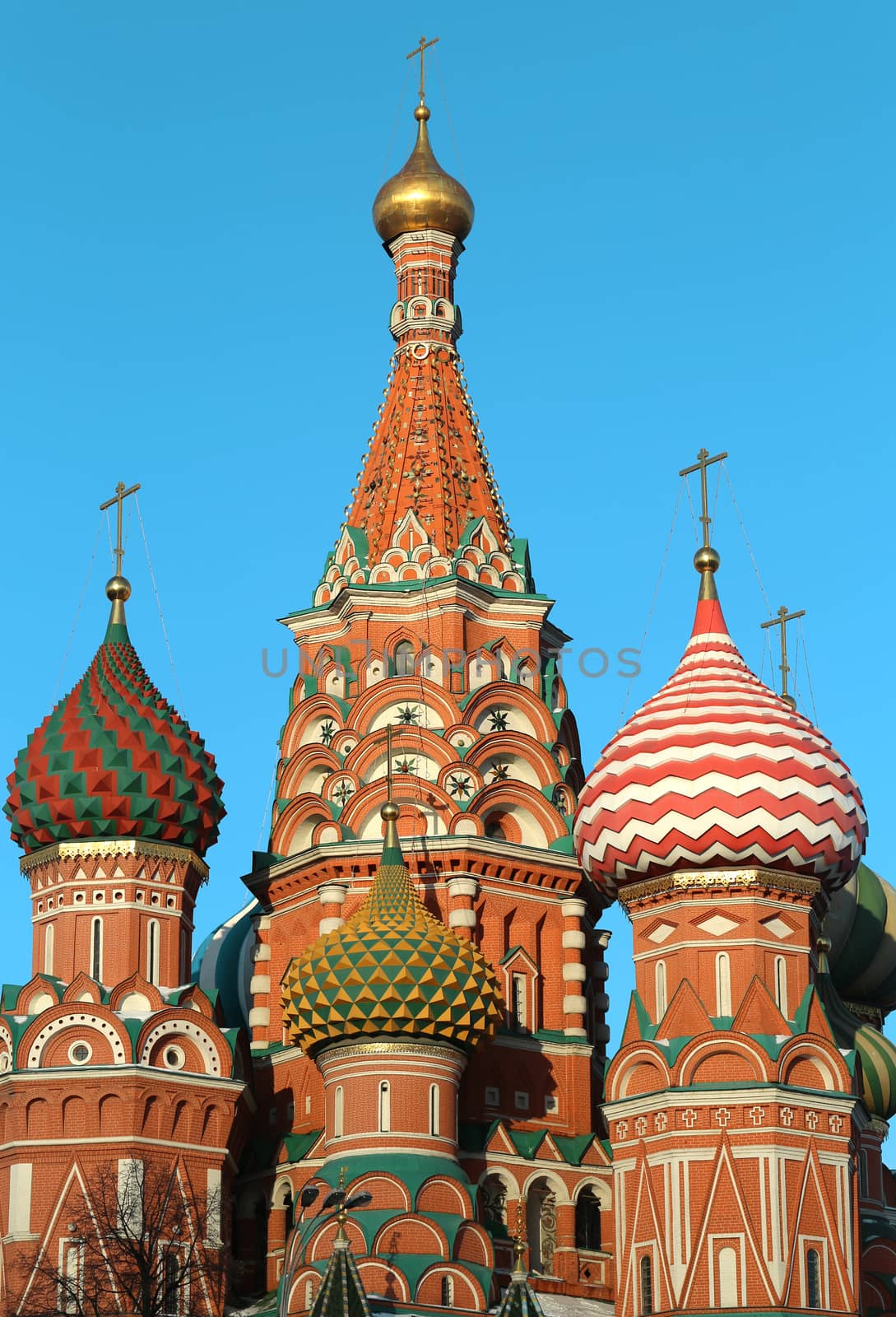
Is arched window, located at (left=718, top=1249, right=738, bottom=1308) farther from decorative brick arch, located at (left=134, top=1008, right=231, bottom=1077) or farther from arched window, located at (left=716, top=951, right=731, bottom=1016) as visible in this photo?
decorative brick arch, located at (left=134, top=1008, right=231, bottom=1077)

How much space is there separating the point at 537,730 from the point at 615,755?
348 centimetres

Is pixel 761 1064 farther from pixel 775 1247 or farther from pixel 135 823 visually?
pixel 135 823

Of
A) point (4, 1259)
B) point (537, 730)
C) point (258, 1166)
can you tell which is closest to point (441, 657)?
point (537, 730)

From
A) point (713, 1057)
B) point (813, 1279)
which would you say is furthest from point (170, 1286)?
point (813, 1279)

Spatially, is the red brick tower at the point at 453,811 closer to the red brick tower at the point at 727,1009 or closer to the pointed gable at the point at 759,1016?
the red brick tower at the point at 727,1009

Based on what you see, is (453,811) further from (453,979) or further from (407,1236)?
(407,1236)

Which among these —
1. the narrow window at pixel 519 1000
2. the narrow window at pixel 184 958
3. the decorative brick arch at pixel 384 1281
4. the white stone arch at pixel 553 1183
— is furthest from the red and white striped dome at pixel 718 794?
the decorative brick arch at pixel 384 1281

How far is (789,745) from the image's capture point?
1479 inches

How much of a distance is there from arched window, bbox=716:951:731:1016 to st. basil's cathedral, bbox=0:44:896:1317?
76 millimetres

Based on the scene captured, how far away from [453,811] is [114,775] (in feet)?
13.8

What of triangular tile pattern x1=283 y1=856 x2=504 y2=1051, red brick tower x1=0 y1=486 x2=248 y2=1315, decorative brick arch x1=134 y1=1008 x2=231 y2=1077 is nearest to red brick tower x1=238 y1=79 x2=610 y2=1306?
triangular tile pattern x1=283 y1=856 x2=504 y2=1051

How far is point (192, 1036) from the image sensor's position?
38156mm

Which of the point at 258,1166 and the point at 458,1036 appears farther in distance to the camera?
the point at 258,1166

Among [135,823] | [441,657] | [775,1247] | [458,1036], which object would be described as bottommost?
[775,1247]
